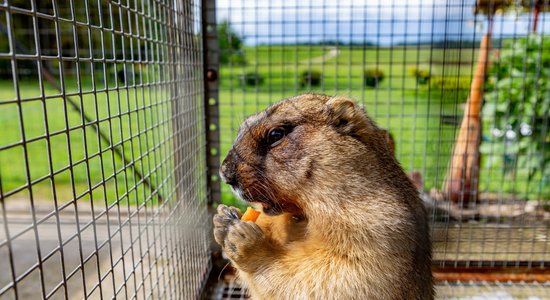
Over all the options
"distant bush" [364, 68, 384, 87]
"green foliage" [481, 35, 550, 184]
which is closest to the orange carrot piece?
"distant bush" [364, 68, 384, 87]

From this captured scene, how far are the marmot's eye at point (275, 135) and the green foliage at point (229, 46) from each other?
3.97 ft

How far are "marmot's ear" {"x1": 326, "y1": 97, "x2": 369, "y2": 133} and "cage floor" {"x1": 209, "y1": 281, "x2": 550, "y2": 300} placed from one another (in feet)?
3.89

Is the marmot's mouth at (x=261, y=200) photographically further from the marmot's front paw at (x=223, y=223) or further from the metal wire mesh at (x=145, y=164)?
the metal wire mesh at (x=145, y=164)

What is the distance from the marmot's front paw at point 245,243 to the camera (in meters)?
1.60

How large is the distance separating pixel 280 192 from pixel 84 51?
392 cm

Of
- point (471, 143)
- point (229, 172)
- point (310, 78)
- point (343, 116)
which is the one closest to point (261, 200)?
point (229, 172)

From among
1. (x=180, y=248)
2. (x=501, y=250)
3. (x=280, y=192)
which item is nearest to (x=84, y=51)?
(x=180, y=248)

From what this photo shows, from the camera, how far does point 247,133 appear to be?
5.44 ft

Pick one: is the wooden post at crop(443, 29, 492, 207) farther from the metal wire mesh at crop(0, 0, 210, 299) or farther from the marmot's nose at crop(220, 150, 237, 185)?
the marmot's nose at crop(220, 150, 237, 185)

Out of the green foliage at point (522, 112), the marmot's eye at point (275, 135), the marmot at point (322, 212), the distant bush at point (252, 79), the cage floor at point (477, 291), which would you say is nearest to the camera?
the marmot at point (322, 212)

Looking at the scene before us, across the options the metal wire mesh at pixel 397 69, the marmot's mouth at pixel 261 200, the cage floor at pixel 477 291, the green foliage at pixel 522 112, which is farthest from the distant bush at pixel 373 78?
the marmot's mouth at pixel 261 200

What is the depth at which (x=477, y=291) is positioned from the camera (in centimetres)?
250

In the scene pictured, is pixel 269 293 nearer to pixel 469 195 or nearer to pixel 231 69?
pixel 231 69

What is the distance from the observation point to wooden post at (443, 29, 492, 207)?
318 cm
